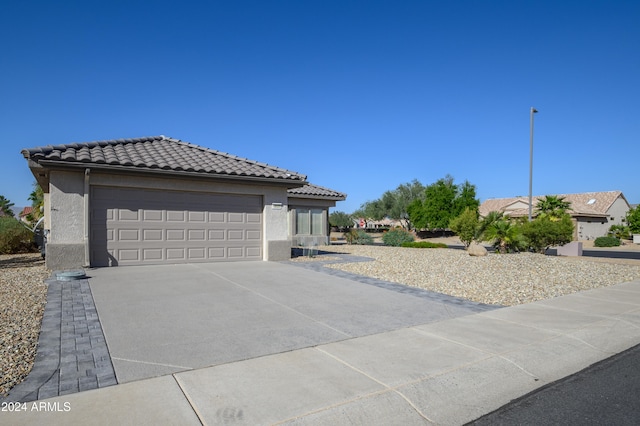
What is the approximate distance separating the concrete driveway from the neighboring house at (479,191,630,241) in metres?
36.9

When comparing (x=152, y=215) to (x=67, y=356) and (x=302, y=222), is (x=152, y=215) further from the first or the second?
(x=302, y=222)

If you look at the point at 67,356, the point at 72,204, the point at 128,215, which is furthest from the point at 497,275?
the point at 72,204

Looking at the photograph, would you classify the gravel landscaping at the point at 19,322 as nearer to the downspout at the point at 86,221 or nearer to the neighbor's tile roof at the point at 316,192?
the downspout at the point at 86,221

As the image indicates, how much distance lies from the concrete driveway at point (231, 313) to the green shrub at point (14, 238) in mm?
12031

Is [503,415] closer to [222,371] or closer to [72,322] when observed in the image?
[222,371]

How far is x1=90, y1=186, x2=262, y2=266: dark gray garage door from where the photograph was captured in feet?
42.1

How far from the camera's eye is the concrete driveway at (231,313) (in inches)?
212

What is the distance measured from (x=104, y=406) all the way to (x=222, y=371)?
4.12 feet

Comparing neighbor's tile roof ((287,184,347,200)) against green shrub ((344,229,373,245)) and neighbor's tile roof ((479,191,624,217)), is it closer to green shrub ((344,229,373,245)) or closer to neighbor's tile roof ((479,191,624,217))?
green shrub ((344,229,373,245))

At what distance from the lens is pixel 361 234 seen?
29.0 m

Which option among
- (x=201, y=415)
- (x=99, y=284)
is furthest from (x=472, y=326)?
(x=99, y=284)

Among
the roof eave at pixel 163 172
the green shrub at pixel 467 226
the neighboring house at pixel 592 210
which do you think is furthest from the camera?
the neighboring house at pixel 592 210

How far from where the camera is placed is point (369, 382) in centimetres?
451

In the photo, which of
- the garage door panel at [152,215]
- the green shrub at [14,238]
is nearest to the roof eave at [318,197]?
the garage door panel at [152,215]
